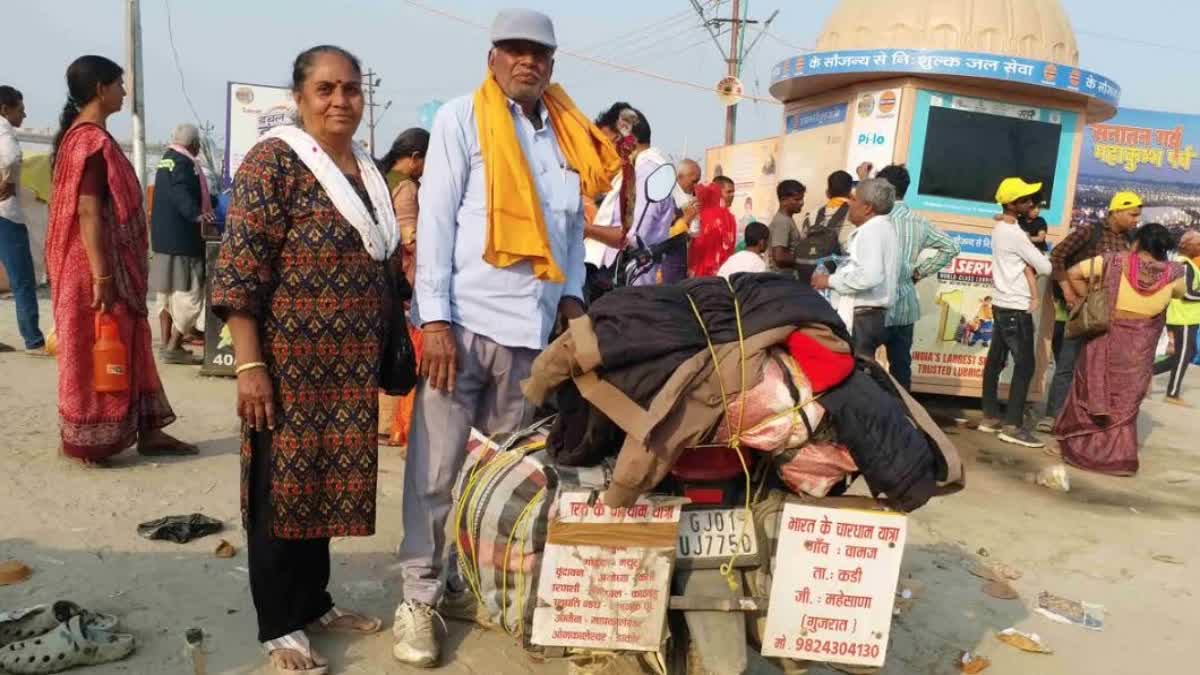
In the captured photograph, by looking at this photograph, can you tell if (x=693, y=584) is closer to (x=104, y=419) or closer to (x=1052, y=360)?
(x=104, y=419)

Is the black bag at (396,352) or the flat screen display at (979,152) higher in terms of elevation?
the flat screen display at (979,152)

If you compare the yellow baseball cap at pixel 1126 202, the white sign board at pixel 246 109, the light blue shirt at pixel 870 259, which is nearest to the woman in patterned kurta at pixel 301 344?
the light blue shirt at pixel 870 259

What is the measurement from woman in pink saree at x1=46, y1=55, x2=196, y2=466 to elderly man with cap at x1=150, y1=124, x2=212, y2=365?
239 centimetres

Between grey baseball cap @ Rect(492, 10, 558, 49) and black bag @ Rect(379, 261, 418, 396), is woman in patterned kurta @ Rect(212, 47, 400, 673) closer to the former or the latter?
black bag @ Rect(379, 261, 418, 396)

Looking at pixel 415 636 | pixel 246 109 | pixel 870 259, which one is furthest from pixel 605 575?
pixel 246 109

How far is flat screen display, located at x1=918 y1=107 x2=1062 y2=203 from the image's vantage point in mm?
6754

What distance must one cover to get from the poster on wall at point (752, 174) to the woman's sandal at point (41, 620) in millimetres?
13129

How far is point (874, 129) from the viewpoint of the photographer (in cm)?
690

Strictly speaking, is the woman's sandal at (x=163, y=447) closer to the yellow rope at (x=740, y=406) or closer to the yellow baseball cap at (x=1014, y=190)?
the yellow rope at (x=740, y=406)

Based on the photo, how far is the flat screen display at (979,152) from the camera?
22.2 feet

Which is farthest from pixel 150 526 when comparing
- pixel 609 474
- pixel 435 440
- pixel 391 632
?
pixel 609 474

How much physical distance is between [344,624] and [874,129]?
219 inches

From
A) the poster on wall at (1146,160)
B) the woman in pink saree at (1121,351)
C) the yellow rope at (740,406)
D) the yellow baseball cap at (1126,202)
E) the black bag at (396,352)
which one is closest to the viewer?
the yellow rope at (740,406)

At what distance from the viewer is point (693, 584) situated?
2365 mm
